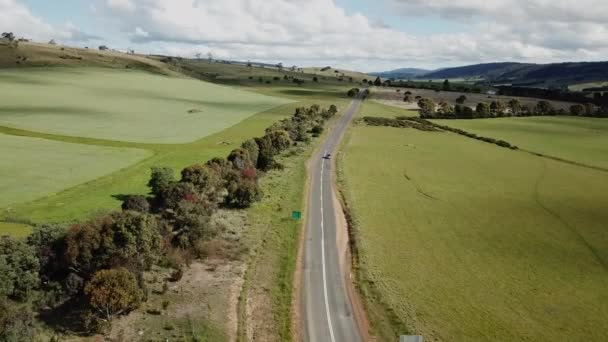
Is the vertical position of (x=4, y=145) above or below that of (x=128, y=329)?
above

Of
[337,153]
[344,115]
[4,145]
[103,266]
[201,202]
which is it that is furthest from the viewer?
[344,115]

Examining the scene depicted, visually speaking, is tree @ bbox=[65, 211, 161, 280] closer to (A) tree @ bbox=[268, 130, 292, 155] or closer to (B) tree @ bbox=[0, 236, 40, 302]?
(B) tree @ bbox=[0, 236, 40, 302]

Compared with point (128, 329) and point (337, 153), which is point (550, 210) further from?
point (128, 329)

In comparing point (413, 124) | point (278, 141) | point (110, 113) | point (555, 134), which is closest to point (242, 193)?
point (278, 141)

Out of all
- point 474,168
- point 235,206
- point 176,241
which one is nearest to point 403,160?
point 474,168

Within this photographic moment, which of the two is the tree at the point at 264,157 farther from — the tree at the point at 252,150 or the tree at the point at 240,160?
the tree at the point at 240,160

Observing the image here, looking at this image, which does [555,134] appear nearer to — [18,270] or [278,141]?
[278,141]

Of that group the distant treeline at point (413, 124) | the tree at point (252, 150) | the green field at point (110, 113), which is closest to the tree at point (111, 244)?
the tree at point (252, 150)
